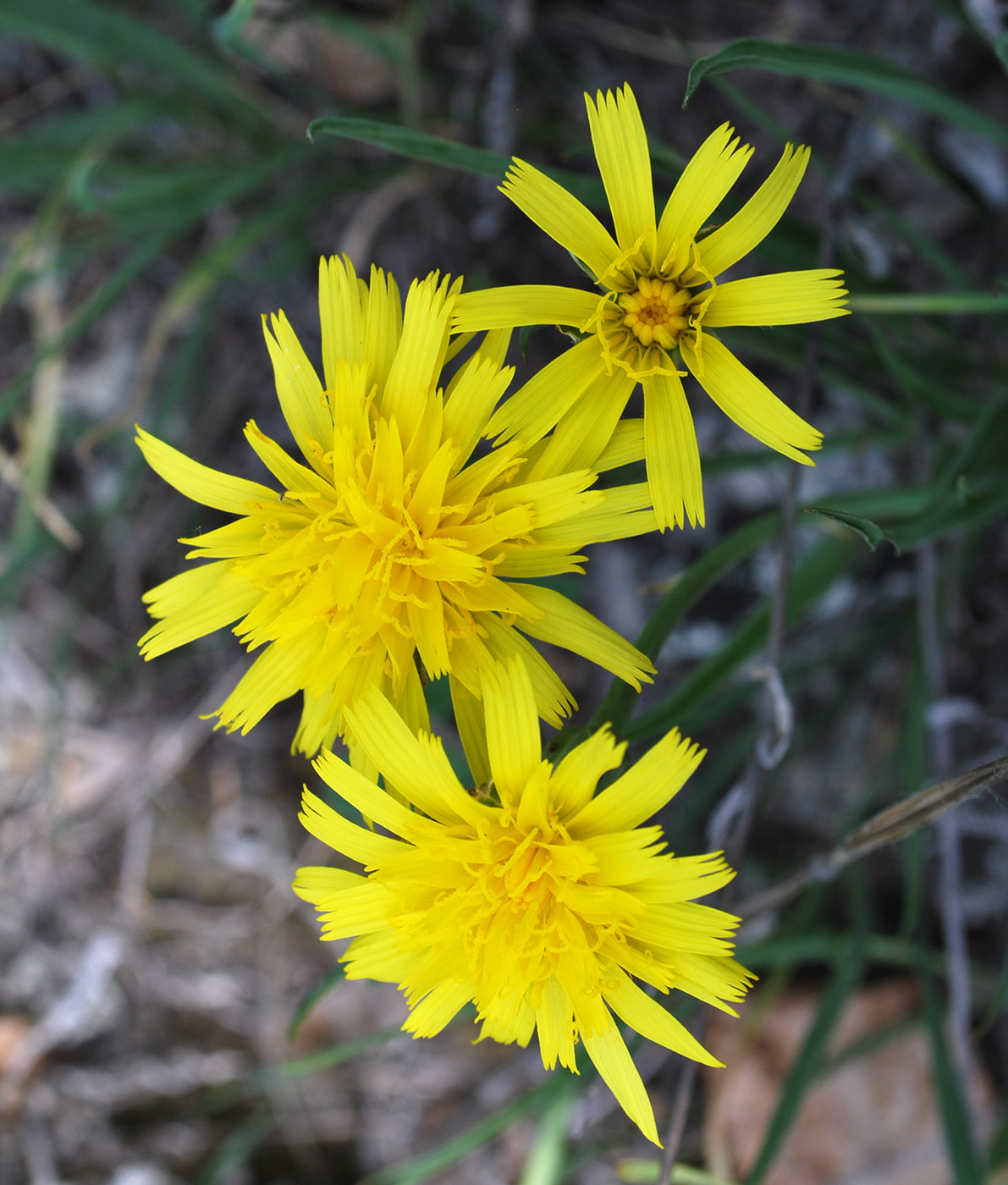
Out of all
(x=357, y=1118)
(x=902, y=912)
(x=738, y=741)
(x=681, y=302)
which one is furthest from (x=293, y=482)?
(x=357, y=1118)

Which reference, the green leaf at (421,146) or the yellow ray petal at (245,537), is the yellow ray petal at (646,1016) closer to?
the yellow ray petal at (245,537)

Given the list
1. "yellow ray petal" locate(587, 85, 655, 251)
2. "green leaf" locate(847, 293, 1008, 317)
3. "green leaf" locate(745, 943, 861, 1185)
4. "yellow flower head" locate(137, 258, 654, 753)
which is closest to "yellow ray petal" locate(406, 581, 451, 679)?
"yellow flower head" locate(137, 258, 654, 753)

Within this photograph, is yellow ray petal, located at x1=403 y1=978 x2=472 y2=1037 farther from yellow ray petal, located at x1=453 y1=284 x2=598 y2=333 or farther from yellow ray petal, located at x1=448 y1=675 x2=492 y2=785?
yellow ray petal, located at x1=453 y1=284 x2=598 y2=333

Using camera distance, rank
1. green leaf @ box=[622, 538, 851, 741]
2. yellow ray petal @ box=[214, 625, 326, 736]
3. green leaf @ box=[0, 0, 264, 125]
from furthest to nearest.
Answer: green leaf @ box=[0, 0, 264, 125] → green leaf @ box=[622, 538, 851, 741] → yellow ray petal @ box=[214, 625, 326, 736]

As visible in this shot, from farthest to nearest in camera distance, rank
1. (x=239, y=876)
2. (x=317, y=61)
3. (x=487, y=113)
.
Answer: (x=239, y=876) < (x=317, y=61) < (x=487, y=113)

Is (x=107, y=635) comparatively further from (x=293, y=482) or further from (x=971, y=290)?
(x=971, y=290)

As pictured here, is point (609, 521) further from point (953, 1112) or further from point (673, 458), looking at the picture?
point (953, 1112)

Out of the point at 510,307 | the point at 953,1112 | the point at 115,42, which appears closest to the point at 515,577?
the point at 510,307
